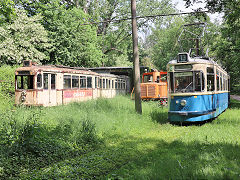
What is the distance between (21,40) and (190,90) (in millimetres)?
19371

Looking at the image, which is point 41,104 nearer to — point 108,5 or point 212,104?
point 212,104

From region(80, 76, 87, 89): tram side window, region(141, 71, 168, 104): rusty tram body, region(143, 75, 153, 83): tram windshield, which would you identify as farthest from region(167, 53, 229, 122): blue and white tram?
region(80, 76, 87, 89): tram side window

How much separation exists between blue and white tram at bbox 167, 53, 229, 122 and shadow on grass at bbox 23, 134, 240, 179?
3277 mm

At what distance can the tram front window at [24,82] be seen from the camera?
15234 millimetres

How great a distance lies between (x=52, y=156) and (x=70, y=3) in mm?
35808

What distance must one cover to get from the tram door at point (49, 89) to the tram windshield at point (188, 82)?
859cm

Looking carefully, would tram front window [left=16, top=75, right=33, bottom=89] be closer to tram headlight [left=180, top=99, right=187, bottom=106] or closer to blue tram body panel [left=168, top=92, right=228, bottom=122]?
blue tram body panel [left=168, top=92, right=228, bottom=122]

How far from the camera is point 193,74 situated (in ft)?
35.1

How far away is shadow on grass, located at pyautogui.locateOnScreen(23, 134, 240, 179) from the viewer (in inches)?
175

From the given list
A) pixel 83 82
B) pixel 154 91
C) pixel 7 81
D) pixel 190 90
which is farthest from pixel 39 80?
pixel 190 90

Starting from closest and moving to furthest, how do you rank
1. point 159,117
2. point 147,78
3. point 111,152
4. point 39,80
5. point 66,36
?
point 111,152, point 159,117, point 39,80, point 147,78, point 66,36

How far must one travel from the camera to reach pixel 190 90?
1063 cm

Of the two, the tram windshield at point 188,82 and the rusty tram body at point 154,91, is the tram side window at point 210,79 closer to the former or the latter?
the tram windshield at point 188,82

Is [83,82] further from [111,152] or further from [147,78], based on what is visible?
[111,152]
